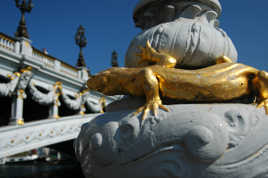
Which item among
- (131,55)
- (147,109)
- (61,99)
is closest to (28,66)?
(61,99)

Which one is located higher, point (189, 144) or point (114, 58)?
point (114, 58)

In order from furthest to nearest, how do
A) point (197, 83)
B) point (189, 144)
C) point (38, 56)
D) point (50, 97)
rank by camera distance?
point (38, 56) → point (50, 97) → point (197, 83) → point (189, 144)

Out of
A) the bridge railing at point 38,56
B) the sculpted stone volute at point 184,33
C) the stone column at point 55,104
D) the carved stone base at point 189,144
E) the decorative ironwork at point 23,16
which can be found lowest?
the carved stone base at point 189,144

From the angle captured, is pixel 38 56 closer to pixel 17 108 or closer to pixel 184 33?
pixel 17 108

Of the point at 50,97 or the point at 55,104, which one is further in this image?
the point at 55,104

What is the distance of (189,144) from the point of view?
5.93ft

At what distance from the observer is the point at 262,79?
2145mm

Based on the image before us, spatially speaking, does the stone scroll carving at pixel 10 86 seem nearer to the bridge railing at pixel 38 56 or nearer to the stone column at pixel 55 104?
the bridge railing at pixel 38 56

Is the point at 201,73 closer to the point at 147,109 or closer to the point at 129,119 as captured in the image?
the point at 147,109

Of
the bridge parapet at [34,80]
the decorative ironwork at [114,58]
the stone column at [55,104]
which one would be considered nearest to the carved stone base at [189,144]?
the bridge parapet at [34,80]

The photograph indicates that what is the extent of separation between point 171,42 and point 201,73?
1.53ft

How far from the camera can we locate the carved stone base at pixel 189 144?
5.92 feet

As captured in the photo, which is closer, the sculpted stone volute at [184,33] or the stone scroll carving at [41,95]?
the sculpted stone volute at [184,33]

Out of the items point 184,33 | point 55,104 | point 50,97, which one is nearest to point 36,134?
point 50,97
